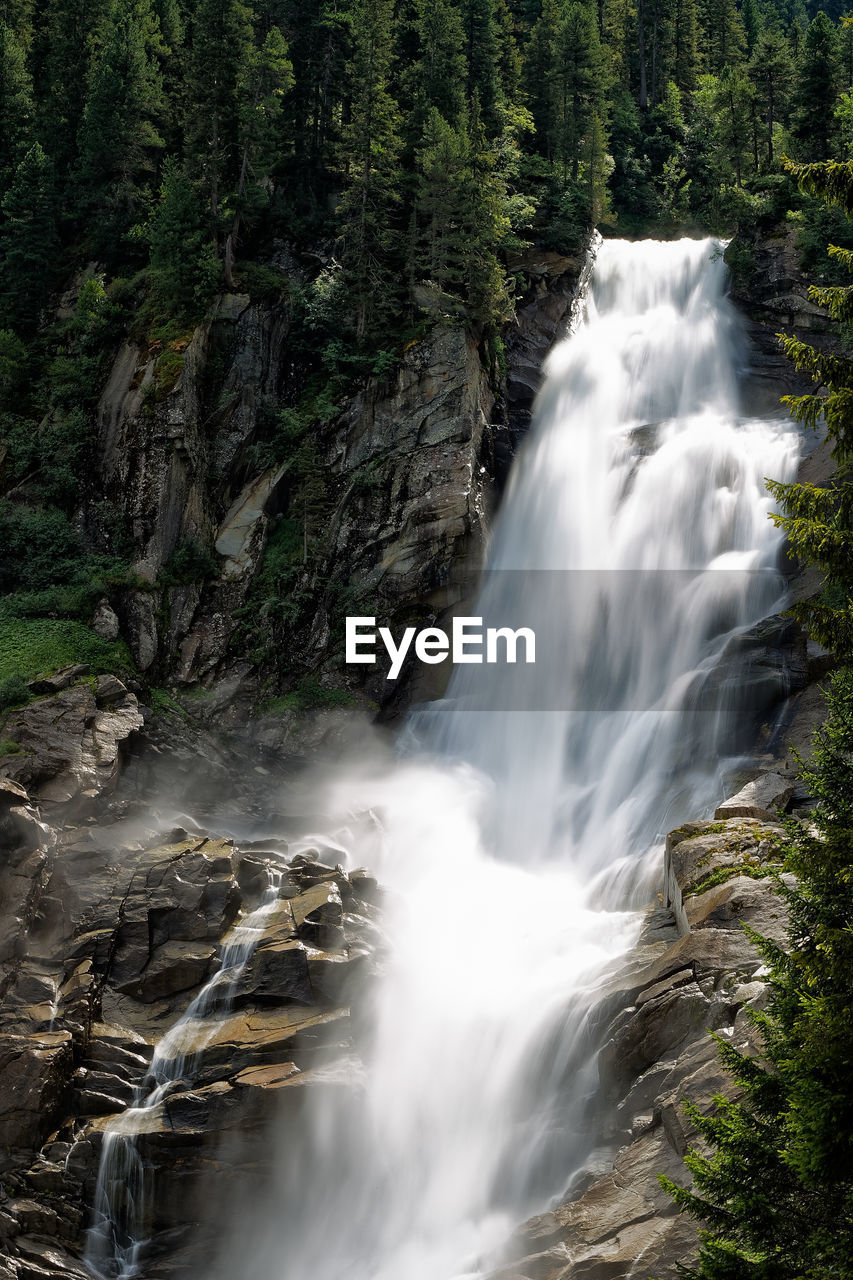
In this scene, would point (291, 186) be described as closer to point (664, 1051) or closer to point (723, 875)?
point (723, 875)

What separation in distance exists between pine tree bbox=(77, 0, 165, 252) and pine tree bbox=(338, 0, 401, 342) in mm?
8865

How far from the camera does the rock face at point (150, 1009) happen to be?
16391 mm

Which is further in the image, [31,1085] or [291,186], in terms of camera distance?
[291,186]

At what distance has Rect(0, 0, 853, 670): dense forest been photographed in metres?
33.3

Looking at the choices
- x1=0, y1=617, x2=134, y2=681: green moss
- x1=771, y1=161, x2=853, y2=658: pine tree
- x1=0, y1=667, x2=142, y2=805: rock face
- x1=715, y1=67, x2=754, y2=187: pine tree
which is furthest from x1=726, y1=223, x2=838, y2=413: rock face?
x1=771, y1=161, x2=853, y2=658: pine tree

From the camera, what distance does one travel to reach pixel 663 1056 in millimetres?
13336

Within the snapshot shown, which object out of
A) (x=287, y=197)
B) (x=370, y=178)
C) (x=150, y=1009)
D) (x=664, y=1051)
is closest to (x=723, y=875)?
(x=664, y=1051)

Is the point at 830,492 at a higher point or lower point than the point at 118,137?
lower

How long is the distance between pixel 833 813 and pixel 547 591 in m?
21.6

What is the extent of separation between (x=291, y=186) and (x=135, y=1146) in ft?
117

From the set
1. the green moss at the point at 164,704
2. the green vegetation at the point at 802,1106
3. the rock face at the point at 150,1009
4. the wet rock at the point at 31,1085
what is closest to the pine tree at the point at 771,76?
the green moss at the point at 164,704

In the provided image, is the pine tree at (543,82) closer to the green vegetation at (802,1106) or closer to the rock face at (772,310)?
the rock face at (772,310)

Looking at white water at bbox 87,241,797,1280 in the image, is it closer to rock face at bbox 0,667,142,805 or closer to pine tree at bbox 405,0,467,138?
rock face at bbox 0,667,142,805

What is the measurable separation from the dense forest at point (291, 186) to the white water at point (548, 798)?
514 cm
